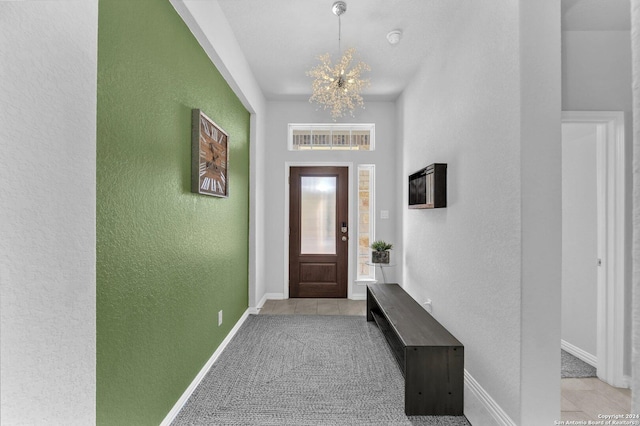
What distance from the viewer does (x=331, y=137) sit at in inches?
179

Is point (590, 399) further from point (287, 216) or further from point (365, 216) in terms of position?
point (287, 216)

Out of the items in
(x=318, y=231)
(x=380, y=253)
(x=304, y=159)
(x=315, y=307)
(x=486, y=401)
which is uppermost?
(x=304, y=159)

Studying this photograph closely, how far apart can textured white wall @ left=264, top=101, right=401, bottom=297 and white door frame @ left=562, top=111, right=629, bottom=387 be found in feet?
7.81

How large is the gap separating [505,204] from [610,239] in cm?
128

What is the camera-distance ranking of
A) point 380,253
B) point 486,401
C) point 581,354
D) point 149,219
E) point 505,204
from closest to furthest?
point 149,219, point 505,204, point 486,401, point 581,354, point 380,253

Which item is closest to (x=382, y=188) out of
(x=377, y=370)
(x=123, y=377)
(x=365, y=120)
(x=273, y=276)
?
(x=365, y=120)

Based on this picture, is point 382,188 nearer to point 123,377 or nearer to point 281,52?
point 281,52

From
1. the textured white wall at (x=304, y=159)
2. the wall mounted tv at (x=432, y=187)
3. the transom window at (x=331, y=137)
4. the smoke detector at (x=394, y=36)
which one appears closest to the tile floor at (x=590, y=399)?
the wall mounted tv at (x=432, y=187)

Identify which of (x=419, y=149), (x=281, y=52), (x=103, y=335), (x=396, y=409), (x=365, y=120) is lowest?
(x=396, y=409)

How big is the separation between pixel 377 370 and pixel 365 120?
3.34 m

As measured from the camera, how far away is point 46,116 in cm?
93

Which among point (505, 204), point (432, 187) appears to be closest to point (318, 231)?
point (432, 187)

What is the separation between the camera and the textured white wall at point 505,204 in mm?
1528

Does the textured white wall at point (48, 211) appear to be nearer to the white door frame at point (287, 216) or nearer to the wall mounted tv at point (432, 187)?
the wall mounted tv at point (432, 187)
